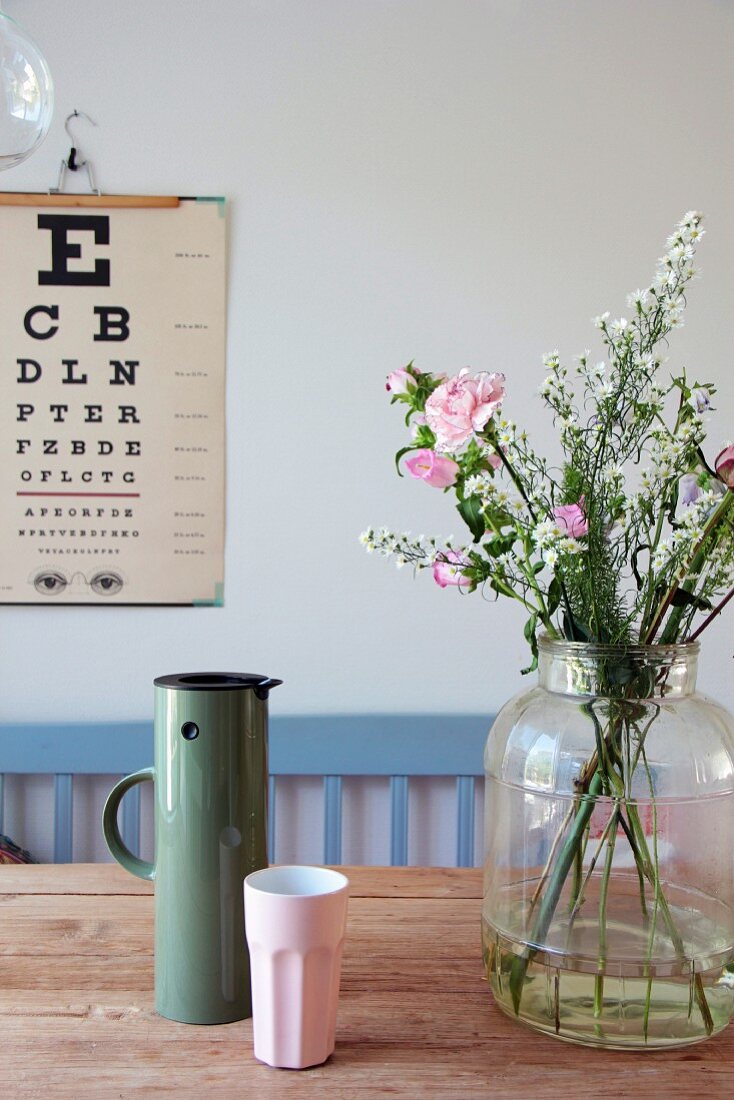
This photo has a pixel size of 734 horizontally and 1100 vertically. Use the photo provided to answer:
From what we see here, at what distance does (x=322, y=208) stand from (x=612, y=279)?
0.54 m

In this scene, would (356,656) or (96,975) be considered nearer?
(96,975)

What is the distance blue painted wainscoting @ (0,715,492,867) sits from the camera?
1.81 meters

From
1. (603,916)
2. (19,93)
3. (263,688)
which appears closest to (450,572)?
(263,688)

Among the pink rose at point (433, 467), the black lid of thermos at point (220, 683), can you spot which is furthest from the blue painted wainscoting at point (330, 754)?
the pink rose at point (433, 467)

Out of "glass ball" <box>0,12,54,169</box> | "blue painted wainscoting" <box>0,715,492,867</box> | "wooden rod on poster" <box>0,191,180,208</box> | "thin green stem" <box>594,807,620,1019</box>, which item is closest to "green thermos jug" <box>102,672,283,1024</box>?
"thin green stem" <box>594,807,620,1019</box>

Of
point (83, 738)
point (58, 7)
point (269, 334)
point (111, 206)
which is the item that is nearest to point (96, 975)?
point (83, 738)

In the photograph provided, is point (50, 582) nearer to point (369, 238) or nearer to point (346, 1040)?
point (369, 238)

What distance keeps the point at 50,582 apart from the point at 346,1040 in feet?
4.24

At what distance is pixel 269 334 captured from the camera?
73.3 inches

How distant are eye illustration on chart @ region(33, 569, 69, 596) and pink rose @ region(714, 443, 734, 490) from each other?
141cm

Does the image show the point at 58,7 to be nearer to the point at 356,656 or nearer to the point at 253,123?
the point at 253,123

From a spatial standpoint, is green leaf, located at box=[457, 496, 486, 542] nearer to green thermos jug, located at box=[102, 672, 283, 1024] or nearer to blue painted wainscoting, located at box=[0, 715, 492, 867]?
green thermos jug, located at box=[102, 672, 283, 1024]

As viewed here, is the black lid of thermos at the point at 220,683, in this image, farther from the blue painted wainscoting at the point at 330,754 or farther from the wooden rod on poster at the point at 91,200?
the wooden rod on poster at the point at 91,200

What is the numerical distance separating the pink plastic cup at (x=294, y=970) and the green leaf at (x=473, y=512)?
0.87 feet
